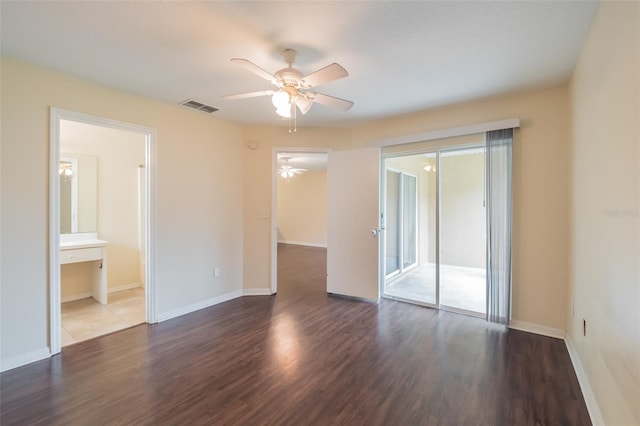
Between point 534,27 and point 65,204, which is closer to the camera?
point 534,27

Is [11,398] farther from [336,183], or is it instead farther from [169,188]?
[336,183]

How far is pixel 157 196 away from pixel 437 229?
350 cm

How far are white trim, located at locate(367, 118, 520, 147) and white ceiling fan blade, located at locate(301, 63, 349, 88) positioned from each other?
196cm

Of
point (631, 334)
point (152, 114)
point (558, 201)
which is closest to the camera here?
point (631, 334)

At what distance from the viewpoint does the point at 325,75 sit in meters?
1.96

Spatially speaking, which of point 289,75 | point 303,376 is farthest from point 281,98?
point 303,376

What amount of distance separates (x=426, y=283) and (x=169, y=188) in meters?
3.87

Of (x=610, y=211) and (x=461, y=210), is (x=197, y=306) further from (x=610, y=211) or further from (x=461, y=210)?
(x=610, y=211)

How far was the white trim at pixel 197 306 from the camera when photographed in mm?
3333

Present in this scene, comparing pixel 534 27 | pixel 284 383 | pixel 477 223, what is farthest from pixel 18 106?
pixel 477 223

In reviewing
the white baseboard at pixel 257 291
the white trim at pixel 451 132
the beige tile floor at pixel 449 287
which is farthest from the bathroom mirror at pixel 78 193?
the beige tile floor at pixel 449 287

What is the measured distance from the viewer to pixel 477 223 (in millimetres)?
3771

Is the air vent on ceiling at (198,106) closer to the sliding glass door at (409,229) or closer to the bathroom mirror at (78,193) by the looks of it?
the bathroom mirror at (78,193)

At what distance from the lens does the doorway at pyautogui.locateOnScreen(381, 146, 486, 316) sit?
369 cm
